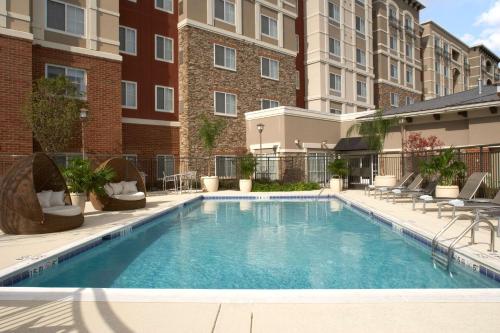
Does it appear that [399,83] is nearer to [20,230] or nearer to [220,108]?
[220,108]

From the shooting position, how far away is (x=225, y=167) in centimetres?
2280

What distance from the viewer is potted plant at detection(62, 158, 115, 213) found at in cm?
1039

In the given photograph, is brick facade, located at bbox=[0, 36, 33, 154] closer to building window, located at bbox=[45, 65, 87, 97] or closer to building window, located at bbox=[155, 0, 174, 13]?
building window, located at bbox=[45, 65, 87, 97]

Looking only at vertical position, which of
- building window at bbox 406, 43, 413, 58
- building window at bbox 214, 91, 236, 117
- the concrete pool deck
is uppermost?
building window at bbox 406, 43, 413, 58

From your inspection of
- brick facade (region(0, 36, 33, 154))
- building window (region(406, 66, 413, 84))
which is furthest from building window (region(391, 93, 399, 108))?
brick facade (region(0, 36, 33, 154))

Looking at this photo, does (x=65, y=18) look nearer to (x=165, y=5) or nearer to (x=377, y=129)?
(x=165, y=5)

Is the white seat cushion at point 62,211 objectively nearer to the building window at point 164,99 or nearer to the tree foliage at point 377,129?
the building window at point 164,99

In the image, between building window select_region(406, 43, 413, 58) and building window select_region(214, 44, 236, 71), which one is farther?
building window select_region(406, 43, 413, 58)

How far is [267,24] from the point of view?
26.2 metres

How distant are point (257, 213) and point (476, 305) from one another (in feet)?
31.1

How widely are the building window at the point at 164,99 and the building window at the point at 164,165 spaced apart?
9.54ft

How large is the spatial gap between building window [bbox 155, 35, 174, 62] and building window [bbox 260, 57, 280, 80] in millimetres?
6570

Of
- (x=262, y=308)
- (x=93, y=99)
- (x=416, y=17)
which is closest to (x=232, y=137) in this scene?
(x=93, y=99)

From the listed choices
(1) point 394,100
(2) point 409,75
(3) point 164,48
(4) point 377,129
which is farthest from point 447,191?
(2) point 409,75
